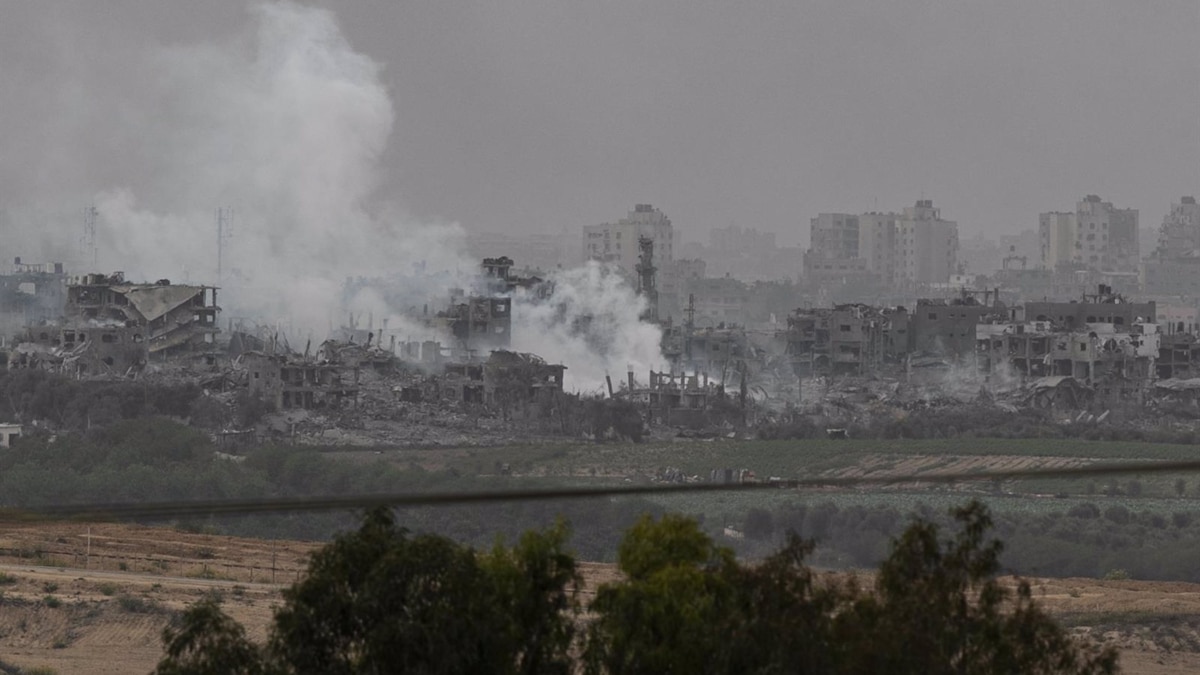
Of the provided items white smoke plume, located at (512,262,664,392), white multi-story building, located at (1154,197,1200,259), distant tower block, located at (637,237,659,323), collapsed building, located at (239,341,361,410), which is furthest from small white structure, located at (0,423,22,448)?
white multi-story building, located at (1154,197,1200,259)

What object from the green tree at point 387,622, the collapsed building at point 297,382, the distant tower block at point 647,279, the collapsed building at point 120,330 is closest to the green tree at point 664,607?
the green tree at point 387,622

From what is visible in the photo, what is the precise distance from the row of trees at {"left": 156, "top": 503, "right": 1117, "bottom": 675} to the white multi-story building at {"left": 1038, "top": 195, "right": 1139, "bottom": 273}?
4032 inches

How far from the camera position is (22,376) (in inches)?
2004

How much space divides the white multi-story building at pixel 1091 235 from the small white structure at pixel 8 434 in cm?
7395

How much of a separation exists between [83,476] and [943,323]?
103 feet

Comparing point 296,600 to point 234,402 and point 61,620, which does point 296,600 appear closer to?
point 61,620

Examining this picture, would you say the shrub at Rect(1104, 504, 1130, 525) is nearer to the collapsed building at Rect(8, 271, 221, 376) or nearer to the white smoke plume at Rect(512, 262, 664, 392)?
the white smoke plume at Rect(512, 262, 664, 392)

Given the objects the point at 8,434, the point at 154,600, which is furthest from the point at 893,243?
the point at 154,600

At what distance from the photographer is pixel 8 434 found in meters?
44.4

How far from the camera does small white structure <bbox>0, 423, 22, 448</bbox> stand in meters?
43.4

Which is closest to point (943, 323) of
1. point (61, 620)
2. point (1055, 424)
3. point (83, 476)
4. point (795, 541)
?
point (1055, 424)

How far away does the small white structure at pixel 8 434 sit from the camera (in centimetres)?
4344

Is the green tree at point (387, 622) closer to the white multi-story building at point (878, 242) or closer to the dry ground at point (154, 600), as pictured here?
the dry ground at point (154, 600)

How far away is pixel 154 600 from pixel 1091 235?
316 feet
